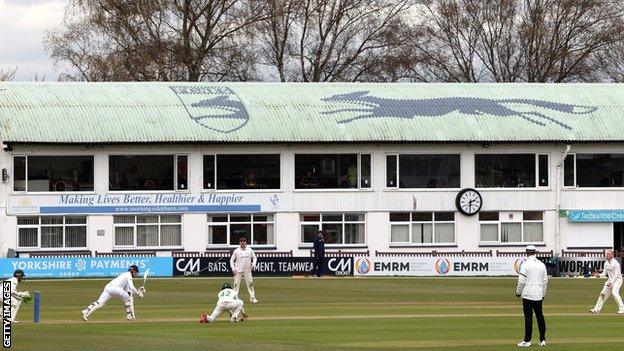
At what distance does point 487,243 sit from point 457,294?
14897mm

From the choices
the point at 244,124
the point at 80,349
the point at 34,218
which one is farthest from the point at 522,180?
the point at 80,349

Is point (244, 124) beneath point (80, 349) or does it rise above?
above

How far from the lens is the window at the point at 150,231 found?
55513mm

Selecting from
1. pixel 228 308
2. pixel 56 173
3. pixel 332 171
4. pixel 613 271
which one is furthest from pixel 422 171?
pixel 228 308

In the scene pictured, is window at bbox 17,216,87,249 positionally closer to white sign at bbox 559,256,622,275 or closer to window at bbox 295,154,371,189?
window at bbox 295,154,371,189

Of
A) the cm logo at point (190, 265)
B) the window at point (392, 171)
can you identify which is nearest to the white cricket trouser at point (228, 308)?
the cm logo at point (190, 265)

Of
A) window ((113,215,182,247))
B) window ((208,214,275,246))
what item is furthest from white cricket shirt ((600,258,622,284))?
window ((113,215,182,247))

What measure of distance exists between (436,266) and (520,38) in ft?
A: 110

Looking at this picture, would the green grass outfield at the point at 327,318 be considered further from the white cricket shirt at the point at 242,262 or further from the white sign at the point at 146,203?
the white sign at the point at 146,203

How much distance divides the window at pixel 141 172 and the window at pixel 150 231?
1.21 metres

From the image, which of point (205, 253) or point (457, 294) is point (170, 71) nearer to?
point (205, 253)

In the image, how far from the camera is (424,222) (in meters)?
57.8

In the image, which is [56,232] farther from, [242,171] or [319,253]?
[319,253]

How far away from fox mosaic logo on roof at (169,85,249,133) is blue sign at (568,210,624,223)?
13804mm
